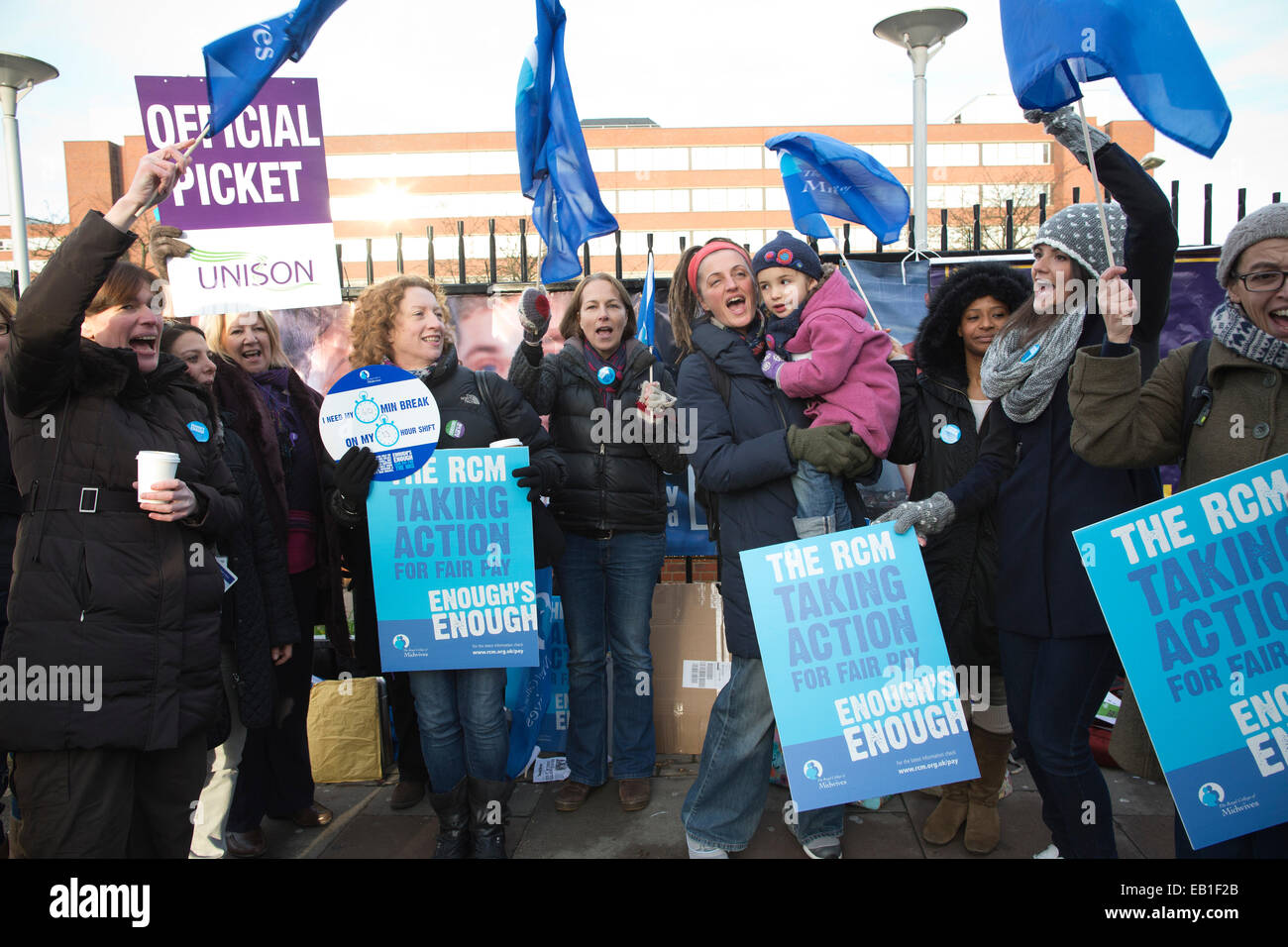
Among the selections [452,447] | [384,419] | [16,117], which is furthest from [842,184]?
[16,117]

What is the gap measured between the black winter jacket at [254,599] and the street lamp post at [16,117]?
758 cm

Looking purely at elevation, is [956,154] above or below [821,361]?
above

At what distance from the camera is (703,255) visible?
3172mm

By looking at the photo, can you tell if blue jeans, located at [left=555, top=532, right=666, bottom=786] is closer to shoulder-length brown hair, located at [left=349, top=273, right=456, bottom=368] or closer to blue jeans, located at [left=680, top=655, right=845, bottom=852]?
blue jeans, located at [left=680, top=655, right=845, bottom=852]

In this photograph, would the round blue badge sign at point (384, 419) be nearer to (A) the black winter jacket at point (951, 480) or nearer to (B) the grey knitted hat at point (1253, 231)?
(A) the black winter jacket at point (951, 480)

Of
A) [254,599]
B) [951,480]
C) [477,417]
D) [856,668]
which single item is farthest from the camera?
[477,417]

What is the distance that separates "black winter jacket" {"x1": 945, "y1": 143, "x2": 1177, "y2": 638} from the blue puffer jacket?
0.63 metres

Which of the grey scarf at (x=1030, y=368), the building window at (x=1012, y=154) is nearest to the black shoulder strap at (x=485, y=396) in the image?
the grey scarf at (x=1030, y=368)

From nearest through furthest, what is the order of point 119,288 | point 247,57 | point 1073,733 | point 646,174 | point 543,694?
point 119,288
point 1073,733
point 247,57
point 543,694
point 646,174

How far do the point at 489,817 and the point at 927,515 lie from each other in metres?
2.00

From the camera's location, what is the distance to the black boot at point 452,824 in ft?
10.3

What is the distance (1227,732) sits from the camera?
222 centimetres

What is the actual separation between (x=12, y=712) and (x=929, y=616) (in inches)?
106

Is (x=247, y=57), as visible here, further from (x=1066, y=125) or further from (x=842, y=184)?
(x=1066, y=125)
